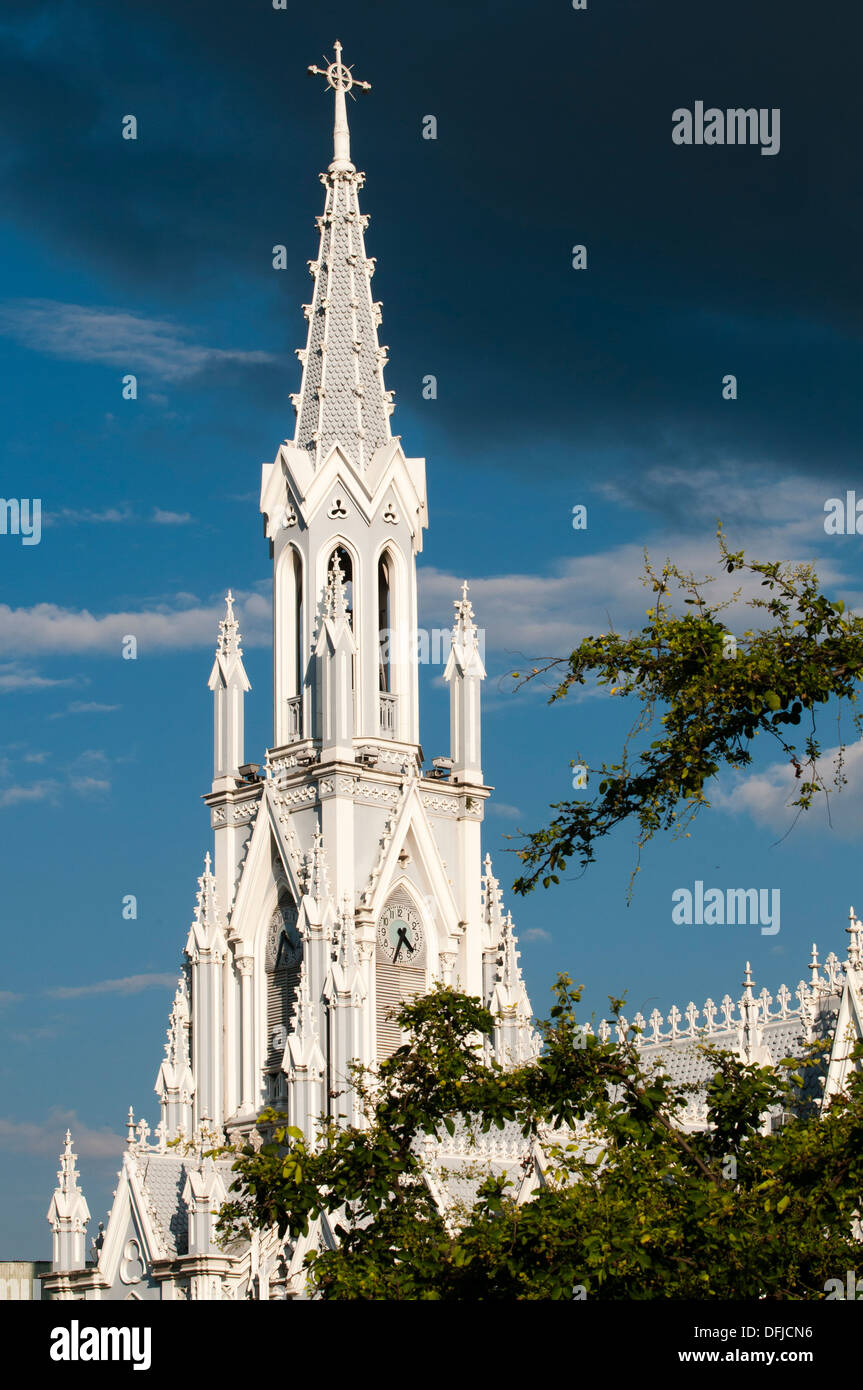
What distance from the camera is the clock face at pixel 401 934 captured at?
6209cm

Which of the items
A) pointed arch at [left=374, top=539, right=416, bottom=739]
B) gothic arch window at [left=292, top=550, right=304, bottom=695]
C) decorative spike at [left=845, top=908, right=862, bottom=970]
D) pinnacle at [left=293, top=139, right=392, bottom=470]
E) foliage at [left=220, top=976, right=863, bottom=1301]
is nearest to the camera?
foliage at [left=220, top=976, right=863, bottom=1301]

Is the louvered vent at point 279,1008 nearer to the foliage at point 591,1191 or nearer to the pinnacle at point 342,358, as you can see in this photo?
the pinnacle at point 342,358

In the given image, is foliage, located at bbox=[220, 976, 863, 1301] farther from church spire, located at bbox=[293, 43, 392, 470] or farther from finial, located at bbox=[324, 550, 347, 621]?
church spire, located at bbox=[293, 43, 392, 470]

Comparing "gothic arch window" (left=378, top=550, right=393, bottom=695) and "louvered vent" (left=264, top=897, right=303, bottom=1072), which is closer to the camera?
"louvered vent" (left=264, top=897, right=303, bottom=1072)

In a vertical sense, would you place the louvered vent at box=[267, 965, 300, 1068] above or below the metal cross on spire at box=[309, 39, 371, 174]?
below

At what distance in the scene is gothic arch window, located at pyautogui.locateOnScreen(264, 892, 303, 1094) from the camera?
6156 cm

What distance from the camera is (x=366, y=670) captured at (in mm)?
63344

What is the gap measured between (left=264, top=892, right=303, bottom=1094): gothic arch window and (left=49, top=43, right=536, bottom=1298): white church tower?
0.23ft

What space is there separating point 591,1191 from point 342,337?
4252 centimetres

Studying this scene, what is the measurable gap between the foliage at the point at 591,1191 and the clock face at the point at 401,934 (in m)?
29.8

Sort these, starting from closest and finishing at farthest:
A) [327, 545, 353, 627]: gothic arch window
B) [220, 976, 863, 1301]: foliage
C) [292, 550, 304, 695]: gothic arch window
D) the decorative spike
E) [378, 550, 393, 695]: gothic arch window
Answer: [220, 976, 863, 1301]: foliage < the decorative spike < [292, 550, 304, 695]: gothic arch window < [327, 545, 353, 627]: gothic arch window < [378, 550, 393, 695]: gothic arch window

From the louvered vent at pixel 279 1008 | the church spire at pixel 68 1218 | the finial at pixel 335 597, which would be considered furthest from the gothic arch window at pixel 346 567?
the church spire at pixel 68 1218

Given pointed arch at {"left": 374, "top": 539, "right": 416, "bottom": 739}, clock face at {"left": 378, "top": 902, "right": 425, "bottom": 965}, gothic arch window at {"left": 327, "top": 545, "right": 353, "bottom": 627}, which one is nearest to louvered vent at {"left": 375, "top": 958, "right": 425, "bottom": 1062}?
clock face at {"left": 378, "top": 902, "right": 425, "bottom": 965}
